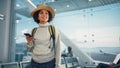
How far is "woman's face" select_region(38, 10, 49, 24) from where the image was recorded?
162cm

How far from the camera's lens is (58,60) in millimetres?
1524

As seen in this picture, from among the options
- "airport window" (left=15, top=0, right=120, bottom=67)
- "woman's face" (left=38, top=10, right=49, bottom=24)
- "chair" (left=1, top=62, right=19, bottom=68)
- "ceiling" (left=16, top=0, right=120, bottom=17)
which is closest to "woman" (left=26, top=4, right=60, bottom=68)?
"woman's face" (left=38, top=10, right=49, bottom=24)

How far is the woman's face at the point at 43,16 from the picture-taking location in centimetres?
162

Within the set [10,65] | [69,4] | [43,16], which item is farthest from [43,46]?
[69,4]

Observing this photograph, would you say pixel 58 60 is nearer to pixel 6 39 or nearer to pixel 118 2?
pixel 6 39

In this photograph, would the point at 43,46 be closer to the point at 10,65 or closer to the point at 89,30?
the point at 10,65

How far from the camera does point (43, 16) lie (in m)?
1.62

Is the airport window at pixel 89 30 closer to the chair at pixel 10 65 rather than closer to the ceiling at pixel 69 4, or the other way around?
the ceiling at pixel 69 4

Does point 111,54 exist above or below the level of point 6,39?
below

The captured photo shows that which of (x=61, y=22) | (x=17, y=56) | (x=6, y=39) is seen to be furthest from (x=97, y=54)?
(x=6, y=39)

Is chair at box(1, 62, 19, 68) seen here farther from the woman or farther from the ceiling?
the ceiling

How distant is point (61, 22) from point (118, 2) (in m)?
2.12

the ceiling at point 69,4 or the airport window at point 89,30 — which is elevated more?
the ceiling at point 69,4

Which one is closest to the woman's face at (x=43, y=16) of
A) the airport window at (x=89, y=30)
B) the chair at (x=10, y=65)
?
the chair at (x=10, y=65)
